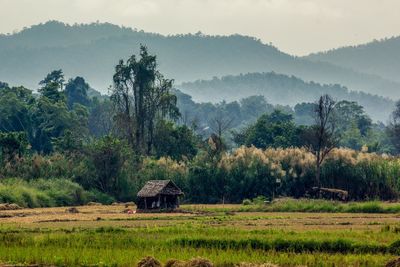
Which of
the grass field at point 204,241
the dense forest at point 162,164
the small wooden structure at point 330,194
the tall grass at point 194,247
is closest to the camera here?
the tall grass at point 194,247

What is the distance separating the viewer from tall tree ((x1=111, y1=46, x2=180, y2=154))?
3374 inches

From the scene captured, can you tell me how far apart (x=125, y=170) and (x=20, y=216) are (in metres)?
20.3

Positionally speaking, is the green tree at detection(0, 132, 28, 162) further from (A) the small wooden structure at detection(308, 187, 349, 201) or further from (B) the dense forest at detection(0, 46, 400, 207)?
(A) the small wooden structure at detection(308, 187, 349, 201)

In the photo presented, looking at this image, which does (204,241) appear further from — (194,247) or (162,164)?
(162,164)

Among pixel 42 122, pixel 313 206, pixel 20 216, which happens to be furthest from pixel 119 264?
pixel 42 122

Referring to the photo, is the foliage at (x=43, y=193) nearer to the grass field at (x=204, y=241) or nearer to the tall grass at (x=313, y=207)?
the tall grass at (x=313, y=207)

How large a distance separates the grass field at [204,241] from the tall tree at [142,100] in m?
38.0

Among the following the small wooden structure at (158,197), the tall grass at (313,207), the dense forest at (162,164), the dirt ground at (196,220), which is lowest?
the dirt ground at (196,220)

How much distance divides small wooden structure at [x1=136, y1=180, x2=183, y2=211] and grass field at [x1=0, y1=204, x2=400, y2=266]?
11620mm

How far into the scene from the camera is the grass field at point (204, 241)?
28031 millimetres

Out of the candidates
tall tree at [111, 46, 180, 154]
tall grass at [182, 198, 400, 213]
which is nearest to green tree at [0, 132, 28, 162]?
tall tree at [111, 46, 180, 154]

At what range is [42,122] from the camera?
9594 centimetres

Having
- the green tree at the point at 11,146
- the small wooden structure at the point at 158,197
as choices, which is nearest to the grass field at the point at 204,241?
the small wooden structure at the point at 158,197

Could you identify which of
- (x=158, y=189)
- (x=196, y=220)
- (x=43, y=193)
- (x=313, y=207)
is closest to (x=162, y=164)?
(x=43, y=193)
